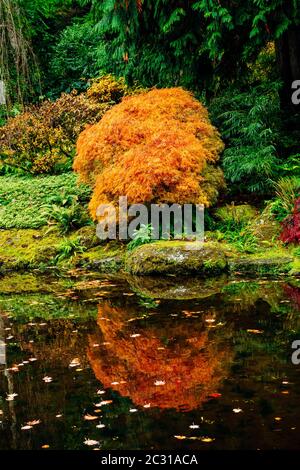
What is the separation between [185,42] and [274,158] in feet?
8.56

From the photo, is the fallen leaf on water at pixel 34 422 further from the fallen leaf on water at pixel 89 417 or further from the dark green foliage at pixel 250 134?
the dark green foliage at pixel 250 134

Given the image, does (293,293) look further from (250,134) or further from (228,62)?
(228,62)

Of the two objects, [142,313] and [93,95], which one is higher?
[93,95]

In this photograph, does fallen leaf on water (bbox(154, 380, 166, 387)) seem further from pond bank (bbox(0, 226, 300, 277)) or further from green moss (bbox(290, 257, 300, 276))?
green moss (bbox(290, 257, 300, 276))

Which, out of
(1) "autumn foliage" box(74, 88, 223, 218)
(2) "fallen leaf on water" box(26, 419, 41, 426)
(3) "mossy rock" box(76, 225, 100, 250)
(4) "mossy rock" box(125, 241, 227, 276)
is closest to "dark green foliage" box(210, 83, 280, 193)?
(1) "autumn foliage" box(74, 88, 223, 218)

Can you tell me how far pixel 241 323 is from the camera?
6047mm

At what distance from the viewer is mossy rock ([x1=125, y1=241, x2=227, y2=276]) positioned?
342 inches

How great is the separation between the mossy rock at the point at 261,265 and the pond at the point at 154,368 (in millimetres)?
672

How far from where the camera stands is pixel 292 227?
9.32 metres

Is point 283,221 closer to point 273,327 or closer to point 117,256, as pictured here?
point 117,256

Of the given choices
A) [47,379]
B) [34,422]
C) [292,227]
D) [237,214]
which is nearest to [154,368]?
[47,379]

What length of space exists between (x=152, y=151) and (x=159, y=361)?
5.35m

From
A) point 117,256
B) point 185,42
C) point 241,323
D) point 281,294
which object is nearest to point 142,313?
point 241,323

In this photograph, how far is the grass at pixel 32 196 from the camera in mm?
11695
